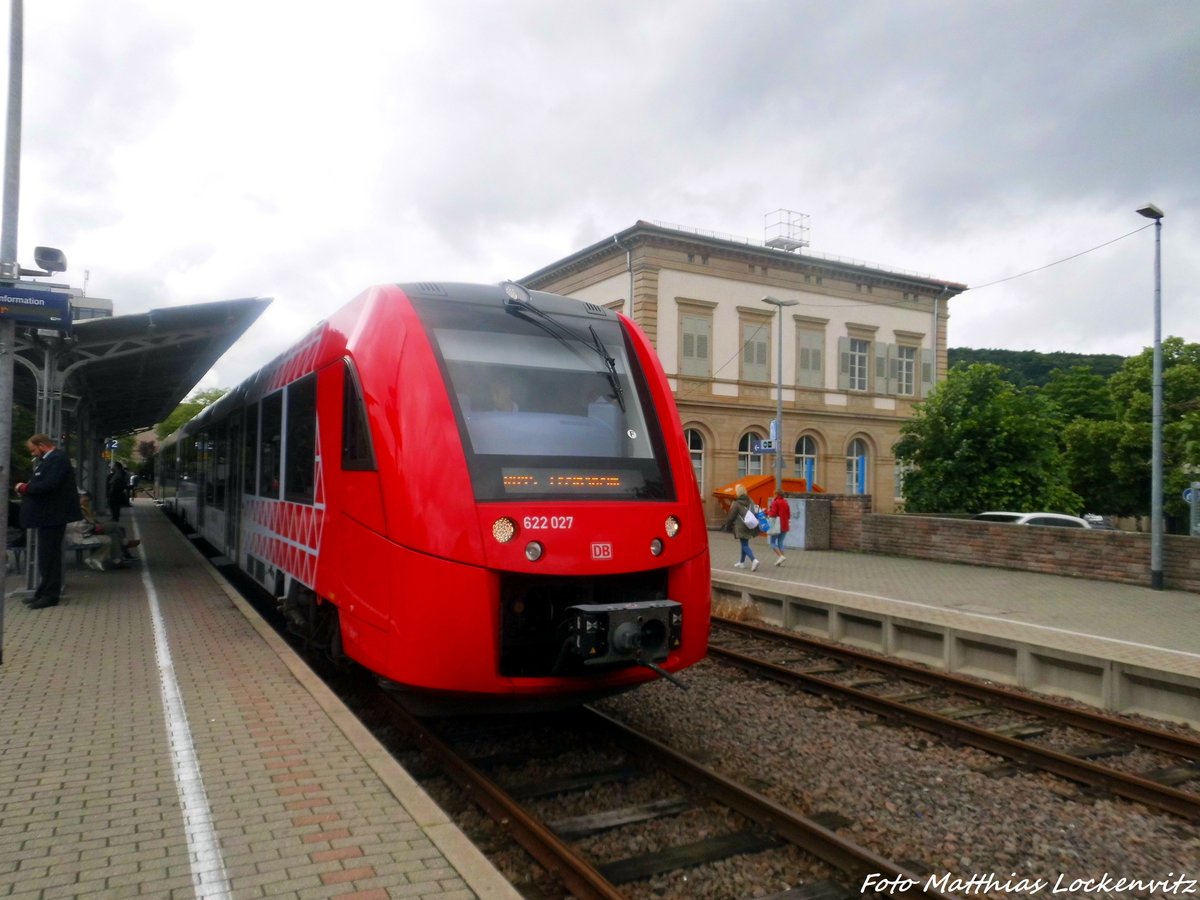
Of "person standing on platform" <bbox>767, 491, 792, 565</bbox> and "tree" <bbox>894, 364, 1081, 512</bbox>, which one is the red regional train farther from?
"tree" <bbox>894, 364, 1081, 512</bbox>

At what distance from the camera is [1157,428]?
16234mm

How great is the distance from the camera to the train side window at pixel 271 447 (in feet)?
29.0

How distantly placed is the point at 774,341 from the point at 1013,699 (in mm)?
29446

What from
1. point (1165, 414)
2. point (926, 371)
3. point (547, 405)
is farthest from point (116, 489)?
point (1165, 414)

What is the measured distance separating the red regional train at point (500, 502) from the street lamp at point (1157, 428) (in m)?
12.6

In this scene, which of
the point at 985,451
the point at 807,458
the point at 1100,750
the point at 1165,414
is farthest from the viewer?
the point at 807,458

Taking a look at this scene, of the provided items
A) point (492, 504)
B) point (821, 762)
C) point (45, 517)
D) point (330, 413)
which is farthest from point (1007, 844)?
point (45, 517)

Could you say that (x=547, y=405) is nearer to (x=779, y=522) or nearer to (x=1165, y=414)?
(x=779, y=522)

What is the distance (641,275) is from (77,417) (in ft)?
66.0

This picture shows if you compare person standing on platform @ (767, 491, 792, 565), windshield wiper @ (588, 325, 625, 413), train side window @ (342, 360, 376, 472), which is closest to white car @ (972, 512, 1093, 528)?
person standing on platform @ (767, 491, 792, 565)

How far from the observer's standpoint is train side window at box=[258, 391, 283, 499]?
8.85 meters

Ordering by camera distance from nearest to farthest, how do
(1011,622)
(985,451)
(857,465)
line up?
(1011,622)
(985,451)
(857,465)

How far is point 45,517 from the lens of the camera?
9.96 meters

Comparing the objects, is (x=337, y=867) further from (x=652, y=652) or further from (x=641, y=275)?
(x=641, y=275)
